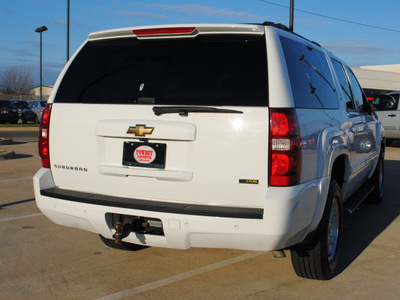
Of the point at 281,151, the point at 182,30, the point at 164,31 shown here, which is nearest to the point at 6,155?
the point at 164,31

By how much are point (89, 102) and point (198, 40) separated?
97 centimetres

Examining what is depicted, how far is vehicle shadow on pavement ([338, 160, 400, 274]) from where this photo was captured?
4.80 meters

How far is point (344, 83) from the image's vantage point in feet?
17.6

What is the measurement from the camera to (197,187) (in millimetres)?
3348

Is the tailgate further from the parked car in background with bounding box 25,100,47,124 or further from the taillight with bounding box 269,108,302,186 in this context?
the parked car in background with bounding box 25,100,47,124

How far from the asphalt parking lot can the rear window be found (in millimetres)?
1481

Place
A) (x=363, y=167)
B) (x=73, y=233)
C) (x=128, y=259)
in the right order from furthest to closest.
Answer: (x=363, y=167)
(x=73, y=233)
(x=128, y=259)

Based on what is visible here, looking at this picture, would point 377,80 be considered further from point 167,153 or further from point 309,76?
point 167,153

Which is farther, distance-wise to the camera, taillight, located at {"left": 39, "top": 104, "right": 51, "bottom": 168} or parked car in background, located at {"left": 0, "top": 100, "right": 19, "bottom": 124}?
parked car in background, located at {"left": 0, "top": 100, "right": 19, "bottom": 124}

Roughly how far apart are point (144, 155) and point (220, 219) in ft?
2.39

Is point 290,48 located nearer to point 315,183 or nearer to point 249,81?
point 249,81

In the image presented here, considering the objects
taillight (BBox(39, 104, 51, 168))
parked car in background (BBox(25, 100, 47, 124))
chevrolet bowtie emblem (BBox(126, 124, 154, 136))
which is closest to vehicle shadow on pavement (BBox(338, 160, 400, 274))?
chevrolet bowtie emblem (BBox(126, 124, 154, 136))

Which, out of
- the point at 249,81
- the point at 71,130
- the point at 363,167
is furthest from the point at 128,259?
the point at 363,167

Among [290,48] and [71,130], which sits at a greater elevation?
[290,48]
